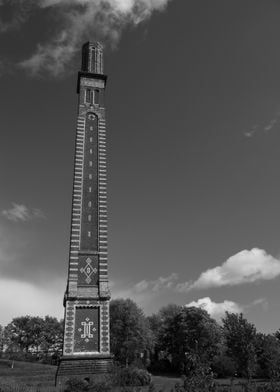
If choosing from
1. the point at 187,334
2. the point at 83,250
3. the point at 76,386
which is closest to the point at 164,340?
the point at 187,334

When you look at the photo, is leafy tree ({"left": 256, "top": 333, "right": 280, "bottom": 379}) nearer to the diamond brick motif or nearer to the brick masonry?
the brick masonry

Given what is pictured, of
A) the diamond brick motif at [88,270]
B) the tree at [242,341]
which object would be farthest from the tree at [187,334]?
the diamond brick motif at [88,270]

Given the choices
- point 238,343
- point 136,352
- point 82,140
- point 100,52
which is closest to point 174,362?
point 136,352

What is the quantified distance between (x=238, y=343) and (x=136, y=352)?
1294 inches

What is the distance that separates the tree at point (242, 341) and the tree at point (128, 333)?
29.3m

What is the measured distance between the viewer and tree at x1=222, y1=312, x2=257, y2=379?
38.9 meters

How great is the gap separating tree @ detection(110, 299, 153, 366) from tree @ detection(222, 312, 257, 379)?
29301 mm

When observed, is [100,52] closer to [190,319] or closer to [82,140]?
[82,140]

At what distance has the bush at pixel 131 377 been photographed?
3274 cm

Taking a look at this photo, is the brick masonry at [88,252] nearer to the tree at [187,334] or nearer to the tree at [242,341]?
the tree at [242,341]

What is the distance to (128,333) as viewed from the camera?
69.1 metres

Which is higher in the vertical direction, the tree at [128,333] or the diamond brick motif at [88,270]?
the diamond brick motif at [88,270]

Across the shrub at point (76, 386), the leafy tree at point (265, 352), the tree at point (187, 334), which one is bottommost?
the shrub at point (76, 386)

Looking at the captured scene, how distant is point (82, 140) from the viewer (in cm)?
5016
